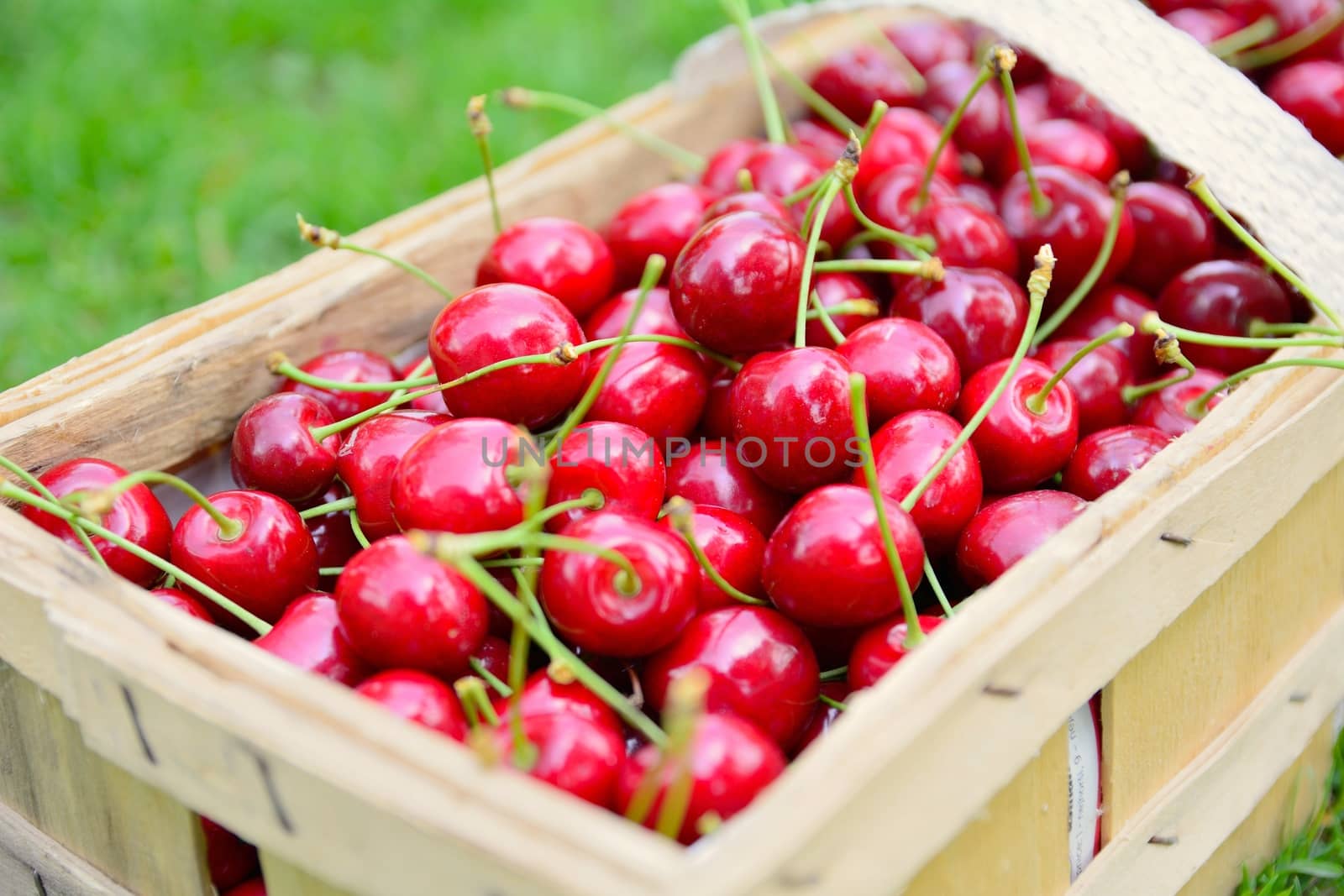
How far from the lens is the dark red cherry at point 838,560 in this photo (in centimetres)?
112

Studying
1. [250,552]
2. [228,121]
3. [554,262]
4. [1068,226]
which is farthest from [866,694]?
[228,121]

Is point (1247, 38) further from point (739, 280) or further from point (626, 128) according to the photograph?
point (739, 280)

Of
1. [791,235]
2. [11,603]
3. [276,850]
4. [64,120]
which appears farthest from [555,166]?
[64,120]

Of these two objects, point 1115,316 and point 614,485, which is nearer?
point 614,485

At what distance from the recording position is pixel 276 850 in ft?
3.22

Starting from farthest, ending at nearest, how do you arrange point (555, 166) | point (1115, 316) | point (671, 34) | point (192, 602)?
point (671, 34) < point (555, 166) < point (1115, 316) < point (192, 602)

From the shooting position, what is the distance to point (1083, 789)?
1.25 meters

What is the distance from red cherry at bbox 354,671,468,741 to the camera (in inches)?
41.1

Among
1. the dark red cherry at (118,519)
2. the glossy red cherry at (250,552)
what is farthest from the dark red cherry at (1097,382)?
the dark red cherry at (118,519)

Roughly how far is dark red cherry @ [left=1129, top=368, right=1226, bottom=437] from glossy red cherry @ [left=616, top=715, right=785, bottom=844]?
2.42ft

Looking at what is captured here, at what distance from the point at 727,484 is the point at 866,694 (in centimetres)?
43

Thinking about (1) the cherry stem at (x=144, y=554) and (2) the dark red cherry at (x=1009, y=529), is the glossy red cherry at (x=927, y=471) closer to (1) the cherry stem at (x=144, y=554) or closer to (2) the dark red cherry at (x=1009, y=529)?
(2) the dark red cherry at (x=1009, y=529)

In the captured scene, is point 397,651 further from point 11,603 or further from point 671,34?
point 671,34

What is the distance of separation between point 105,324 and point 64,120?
821mm
